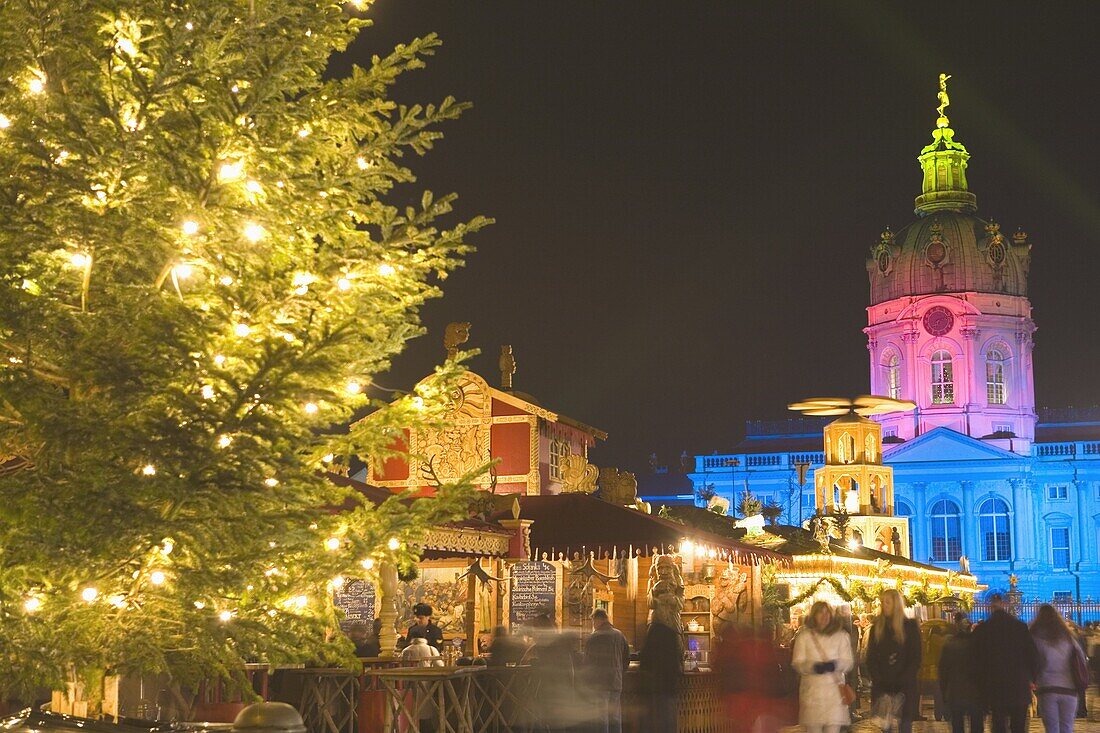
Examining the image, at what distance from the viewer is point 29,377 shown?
8.31 meters

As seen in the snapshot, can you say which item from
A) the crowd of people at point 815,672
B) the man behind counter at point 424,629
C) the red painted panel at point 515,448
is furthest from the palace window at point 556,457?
the crowd of people at point 815,672

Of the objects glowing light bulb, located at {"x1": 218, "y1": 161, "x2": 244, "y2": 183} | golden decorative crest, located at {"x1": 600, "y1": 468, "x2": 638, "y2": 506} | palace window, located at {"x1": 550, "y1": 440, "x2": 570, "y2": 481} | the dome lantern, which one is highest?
the dome lantern

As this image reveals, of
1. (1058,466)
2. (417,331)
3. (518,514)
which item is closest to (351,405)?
(417,331)

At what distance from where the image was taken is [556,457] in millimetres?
22062

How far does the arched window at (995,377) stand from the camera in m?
73.0

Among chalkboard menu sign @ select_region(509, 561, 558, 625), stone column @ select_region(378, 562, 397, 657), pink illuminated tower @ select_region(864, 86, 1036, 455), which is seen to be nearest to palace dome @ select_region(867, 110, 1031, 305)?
pink illuminated tower @ select_region(864, 86, 1036, 455)

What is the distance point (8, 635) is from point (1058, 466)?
67985 mm

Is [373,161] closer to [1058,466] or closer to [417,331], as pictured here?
[417,331]

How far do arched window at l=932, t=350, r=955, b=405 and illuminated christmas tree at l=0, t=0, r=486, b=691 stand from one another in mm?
66340

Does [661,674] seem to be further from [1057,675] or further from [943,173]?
[943,173]

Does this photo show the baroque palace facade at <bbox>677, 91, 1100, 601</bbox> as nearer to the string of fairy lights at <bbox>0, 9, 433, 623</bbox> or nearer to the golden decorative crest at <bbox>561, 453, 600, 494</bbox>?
the golden decorative crest at <bbox>561, 453, 600, 494</bbox>

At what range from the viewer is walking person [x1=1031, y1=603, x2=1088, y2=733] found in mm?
11797

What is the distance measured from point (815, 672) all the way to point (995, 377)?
218ft

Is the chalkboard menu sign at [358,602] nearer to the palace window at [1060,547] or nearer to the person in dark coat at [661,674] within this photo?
the person in dark coat at [661,674]
